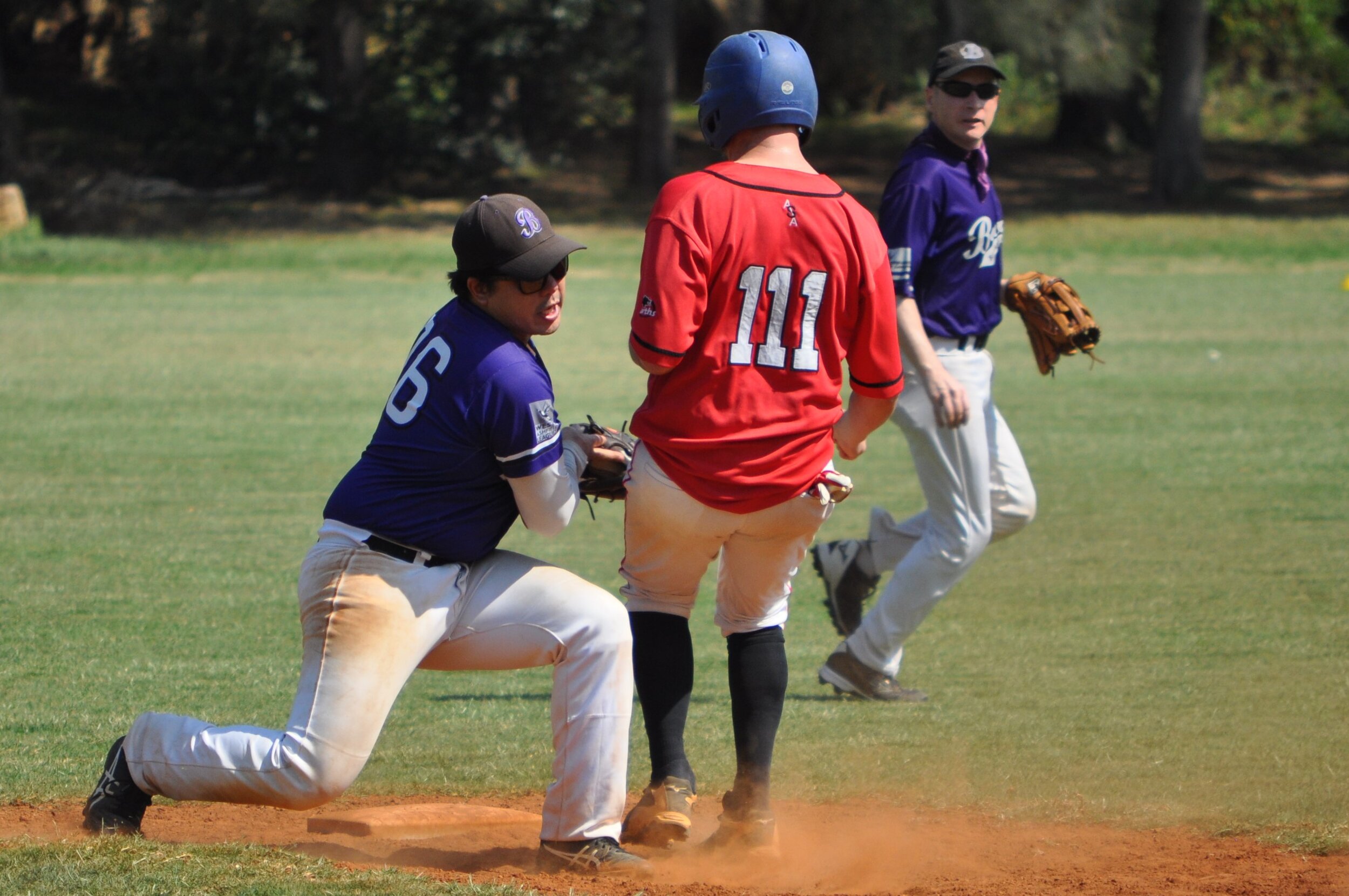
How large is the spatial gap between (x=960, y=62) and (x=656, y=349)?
8.24ft

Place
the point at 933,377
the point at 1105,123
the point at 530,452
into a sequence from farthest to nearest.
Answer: the point at 1105,123 → the point at 933,377 → the point at 530,452

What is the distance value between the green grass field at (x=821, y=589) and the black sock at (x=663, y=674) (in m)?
0.77

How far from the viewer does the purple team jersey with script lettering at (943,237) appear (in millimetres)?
5516

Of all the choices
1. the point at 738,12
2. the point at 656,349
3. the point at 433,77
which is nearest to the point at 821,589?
the point at 656,349

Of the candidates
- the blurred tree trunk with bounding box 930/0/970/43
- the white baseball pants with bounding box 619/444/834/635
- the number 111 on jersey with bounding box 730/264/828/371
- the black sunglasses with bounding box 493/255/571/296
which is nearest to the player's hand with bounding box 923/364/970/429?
the white baseball pants with bounding box 619/444/834/635

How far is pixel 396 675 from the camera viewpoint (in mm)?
3707

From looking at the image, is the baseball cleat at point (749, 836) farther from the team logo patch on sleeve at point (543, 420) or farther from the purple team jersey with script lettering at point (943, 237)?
the purple team jersey with script lettering at point (943, 237)

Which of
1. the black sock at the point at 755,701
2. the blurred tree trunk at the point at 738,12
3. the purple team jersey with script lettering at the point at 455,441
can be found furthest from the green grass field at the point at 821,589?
the blurred tree trunk at the point at 738,12

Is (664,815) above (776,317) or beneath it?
beneath

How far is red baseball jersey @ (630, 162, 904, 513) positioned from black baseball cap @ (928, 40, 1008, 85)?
187 centimetres

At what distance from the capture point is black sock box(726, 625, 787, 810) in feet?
13.6

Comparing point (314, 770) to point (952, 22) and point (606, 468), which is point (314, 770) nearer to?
point (606, 468)

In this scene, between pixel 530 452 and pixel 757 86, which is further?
pixel 757 86

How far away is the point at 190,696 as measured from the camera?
212 inches
